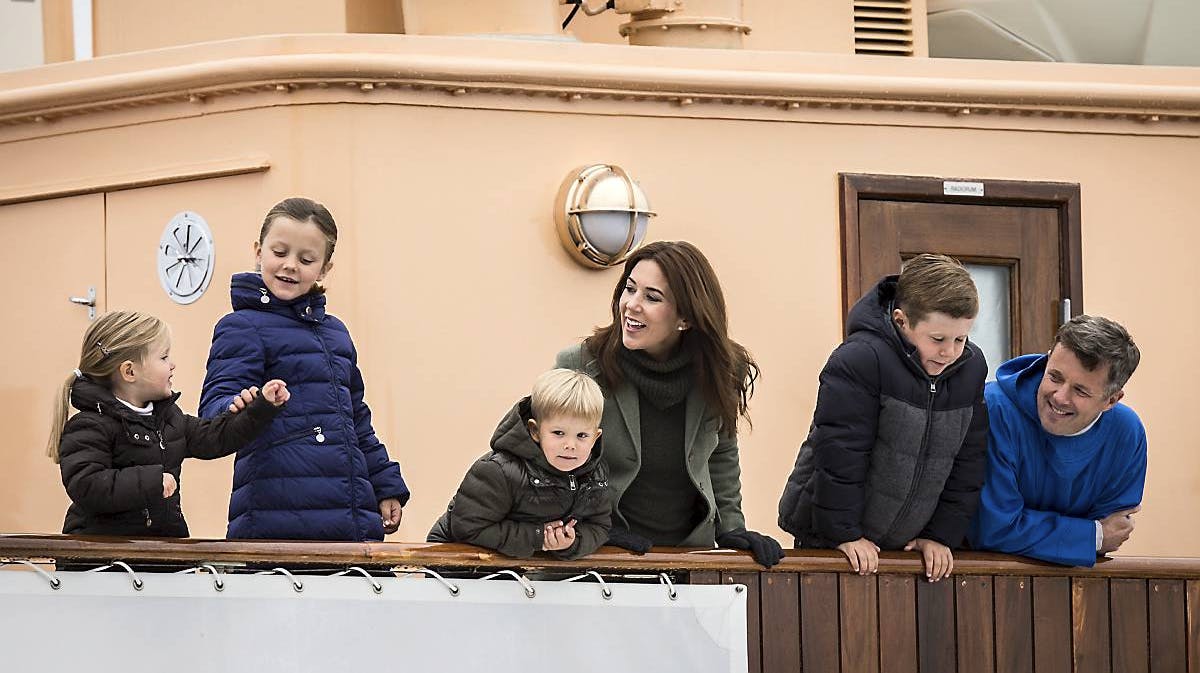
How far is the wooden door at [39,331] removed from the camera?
6.48 meters

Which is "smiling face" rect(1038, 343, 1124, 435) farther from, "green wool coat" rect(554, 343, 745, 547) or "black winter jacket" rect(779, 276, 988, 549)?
"green wool coat" rect(554, 343, 745, 547)

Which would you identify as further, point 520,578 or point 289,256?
point 289,256

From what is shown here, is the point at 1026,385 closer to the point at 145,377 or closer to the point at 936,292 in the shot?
the point at 936,292

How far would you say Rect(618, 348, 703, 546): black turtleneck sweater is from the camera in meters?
4.91

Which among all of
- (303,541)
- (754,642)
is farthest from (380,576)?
(754,642)

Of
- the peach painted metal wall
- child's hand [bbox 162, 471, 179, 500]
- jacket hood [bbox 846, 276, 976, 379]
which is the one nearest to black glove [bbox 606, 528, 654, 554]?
jacket hood [bbox 846, 276, 976, 379]

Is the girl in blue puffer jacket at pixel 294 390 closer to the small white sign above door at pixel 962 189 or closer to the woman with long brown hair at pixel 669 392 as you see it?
the woman with long brown hair at pixel 669 392

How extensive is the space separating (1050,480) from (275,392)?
6.96 feet

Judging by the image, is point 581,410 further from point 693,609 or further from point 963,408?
point 963,408

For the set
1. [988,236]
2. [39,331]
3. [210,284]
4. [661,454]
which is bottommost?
[661,454]

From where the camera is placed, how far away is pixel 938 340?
493 cm

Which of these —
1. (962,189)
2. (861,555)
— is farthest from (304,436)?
(962,189)

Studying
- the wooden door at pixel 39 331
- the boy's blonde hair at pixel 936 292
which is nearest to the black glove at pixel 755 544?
the boy's blonde hair at pixel 936 292

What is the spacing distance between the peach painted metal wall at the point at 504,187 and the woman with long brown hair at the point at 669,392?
133 cm
